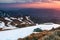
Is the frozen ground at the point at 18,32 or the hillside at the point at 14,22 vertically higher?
the hillside at the point at 14,22

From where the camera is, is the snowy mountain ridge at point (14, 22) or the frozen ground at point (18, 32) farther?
the snowy mountain ridge at point (14, 22)

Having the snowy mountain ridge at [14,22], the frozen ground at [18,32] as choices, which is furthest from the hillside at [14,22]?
the frozen ground at [18,32]

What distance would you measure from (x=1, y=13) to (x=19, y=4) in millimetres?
557

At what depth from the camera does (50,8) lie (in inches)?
217

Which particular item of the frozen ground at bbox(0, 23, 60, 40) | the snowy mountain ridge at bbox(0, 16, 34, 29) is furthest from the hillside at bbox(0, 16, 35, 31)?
the frozen ground at bbox(0, 23, 60, 40)

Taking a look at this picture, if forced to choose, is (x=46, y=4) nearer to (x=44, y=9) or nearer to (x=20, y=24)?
(x=44, y=9)

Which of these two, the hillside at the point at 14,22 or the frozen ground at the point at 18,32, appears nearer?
the frozen ground at the point at 18,32

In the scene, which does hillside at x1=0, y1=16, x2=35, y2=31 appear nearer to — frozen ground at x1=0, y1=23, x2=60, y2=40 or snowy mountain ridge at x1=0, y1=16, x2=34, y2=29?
snowy mountain ridge at x1=0, y1=16, x2=34, y2=29

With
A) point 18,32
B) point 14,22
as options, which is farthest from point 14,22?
point 18,32

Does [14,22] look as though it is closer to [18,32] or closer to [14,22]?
[14,22]

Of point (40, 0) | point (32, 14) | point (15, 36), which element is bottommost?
point (15, 36)

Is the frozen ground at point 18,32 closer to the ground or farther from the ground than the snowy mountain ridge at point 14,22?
closer to the ground

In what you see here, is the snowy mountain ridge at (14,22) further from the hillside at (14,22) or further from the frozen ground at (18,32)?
the frozen ground at (18,32)

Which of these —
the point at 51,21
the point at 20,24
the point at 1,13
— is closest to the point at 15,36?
the point at 20,24
